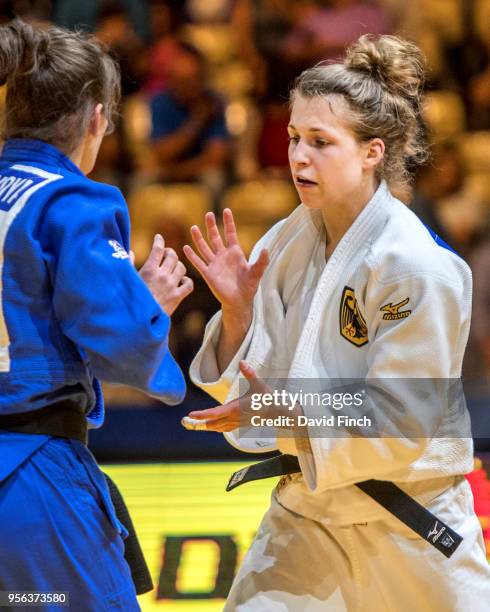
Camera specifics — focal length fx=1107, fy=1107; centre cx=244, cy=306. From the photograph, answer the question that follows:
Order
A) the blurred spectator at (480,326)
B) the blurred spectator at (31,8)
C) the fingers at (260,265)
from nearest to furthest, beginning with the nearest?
the fingers at (260,265) → the blurred spectator at (480,326) → the blurred spectator at (31,8)

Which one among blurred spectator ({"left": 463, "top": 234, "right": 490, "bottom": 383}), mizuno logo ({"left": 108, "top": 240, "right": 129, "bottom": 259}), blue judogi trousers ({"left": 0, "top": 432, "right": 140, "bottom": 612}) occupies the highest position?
mizuno logo ({"left": 108, "top": 240, "right": 129, "bottom": 259})

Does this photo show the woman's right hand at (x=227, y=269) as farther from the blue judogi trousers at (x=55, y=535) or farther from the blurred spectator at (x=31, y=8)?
the blurred spectator at (x=31, y=8)

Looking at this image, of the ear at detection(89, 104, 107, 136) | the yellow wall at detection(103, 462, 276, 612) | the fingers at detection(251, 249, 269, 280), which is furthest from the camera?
the yellow wall at detection(103, 462, 276, 612)

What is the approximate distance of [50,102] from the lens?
251 centimetres

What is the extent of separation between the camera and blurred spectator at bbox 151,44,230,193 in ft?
23.5

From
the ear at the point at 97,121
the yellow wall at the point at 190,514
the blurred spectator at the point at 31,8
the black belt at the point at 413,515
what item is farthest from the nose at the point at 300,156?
the blurred spectator at the point at 31,8

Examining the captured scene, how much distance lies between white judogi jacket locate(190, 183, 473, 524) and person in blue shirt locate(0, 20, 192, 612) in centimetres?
46

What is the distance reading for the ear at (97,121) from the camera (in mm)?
2588

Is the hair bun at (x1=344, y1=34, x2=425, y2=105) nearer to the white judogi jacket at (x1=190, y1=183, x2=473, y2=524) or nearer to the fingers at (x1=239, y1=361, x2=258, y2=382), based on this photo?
the white judogi jacket at (x1=190, y1=183, x2=473, y2=524)

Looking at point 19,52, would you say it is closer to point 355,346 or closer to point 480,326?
point 355,346

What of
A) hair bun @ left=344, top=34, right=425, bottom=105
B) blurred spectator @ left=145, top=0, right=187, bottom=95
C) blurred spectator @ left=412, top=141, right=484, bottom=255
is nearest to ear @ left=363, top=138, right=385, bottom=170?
hair bun @ left=344, top=34, right=425, bottom=105

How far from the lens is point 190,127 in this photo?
721 cm

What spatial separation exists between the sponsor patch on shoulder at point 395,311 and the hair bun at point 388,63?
0.63 m

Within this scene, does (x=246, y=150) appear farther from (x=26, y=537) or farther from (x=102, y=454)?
(x=26, y=537)
